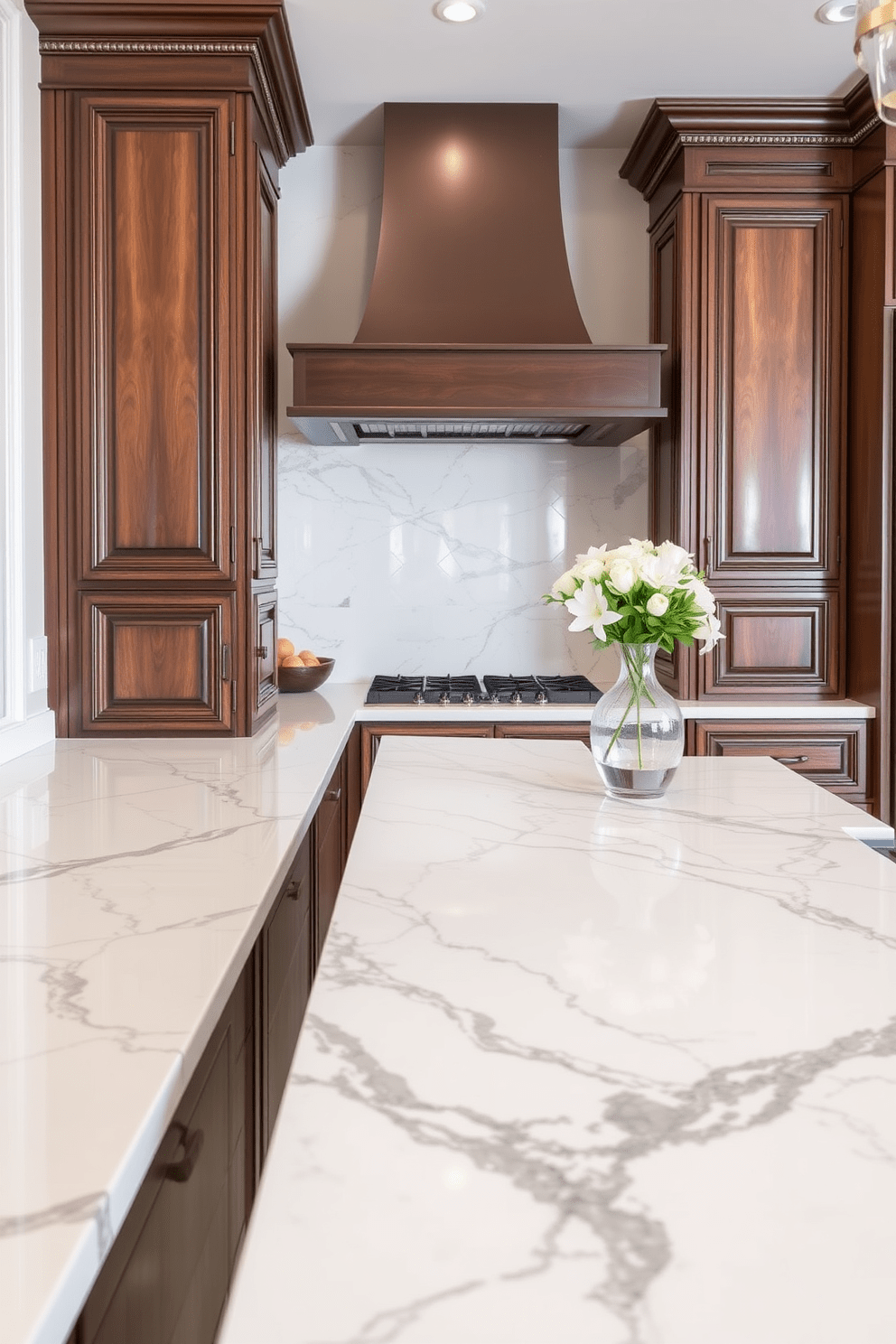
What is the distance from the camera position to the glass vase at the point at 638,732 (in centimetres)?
172

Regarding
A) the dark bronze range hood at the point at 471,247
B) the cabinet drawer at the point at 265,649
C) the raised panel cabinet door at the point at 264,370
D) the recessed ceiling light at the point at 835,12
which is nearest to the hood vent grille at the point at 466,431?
the dark bronze range hood at the point at 471,247

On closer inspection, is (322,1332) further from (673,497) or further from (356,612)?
(356,612)

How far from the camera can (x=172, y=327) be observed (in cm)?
268

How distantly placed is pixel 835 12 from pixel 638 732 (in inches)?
80.3

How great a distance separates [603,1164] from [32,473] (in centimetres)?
227

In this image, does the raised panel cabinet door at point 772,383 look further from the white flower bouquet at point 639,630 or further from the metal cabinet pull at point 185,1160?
the metal cabinet pull at point 185,1160

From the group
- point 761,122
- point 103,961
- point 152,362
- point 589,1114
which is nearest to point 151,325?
point 152,362

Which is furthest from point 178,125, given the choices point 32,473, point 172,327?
point 32,473

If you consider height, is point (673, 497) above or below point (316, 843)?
above

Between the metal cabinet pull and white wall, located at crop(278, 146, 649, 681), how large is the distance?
265 cm

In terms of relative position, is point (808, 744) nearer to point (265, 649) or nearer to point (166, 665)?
point (265, 649)

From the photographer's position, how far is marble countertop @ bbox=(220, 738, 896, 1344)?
564 millimetres

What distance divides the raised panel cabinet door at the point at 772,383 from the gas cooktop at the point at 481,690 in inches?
21.9

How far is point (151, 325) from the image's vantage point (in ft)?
8.79
